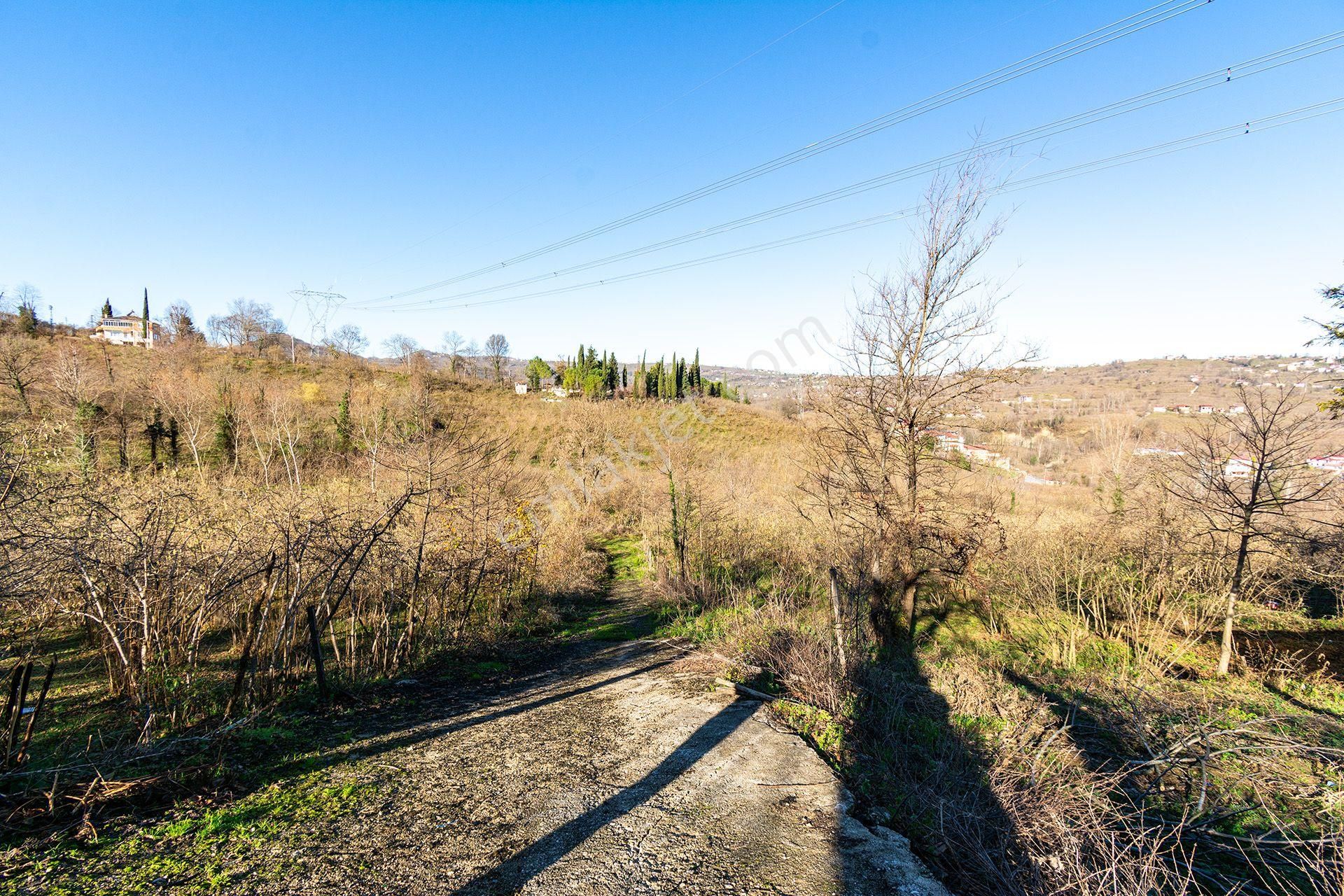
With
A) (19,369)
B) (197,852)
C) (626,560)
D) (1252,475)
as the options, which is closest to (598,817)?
(197,852)

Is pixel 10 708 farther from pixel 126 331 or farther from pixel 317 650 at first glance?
pixel 126 331

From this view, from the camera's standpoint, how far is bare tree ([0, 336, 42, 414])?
66.0 feet

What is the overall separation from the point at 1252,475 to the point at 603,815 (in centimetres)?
1290

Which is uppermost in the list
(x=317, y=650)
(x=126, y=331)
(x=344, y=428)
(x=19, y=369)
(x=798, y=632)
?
(x=126, y=331)

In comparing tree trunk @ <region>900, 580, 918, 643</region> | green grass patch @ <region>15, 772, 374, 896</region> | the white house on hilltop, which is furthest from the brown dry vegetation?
the white house on hilltop

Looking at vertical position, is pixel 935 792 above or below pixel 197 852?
below

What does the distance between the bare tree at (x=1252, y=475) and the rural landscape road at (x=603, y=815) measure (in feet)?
32.5

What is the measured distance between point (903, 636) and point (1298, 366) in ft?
37.4

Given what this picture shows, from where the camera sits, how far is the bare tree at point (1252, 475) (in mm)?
9344

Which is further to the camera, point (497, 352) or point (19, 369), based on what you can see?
point (497, 352)

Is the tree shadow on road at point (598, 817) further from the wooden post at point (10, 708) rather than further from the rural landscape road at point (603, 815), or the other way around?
the wooden post at point (10, 708)

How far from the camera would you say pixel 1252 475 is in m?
9.77

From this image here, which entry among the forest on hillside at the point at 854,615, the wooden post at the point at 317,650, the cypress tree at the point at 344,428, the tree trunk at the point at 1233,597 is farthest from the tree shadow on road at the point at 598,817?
the cypress tree at the point at 344,428

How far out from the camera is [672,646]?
8867mm
